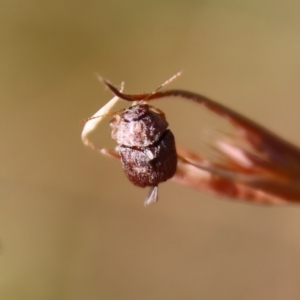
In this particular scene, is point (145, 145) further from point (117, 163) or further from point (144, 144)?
point (117, 163)

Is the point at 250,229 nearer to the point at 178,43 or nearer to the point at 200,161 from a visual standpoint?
the point at 178,43

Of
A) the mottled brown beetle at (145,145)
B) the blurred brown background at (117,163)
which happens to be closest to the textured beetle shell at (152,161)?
the mottled brown beetle at (145,145)

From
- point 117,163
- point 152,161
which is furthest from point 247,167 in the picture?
point 117,163

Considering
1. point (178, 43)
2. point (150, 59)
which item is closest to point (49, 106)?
point (150, 59)

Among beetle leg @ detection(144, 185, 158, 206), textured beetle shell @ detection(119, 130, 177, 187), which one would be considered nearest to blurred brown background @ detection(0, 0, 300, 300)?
beetle leg @ detection(144, 185, 158, 206)

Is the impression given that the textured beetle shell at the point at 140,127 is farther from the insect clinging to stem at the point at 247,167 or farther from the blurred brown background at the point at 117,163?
the blurred brown background at the point at 117,163
